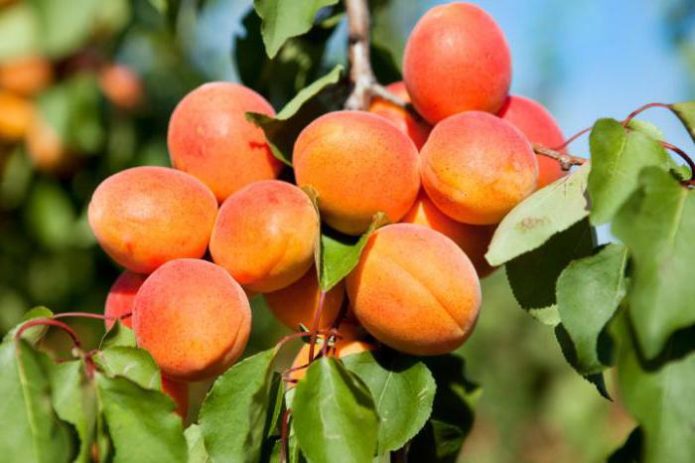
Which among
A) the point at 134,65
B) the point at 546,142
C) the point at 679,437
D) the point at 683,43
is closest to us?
the point at 679,437

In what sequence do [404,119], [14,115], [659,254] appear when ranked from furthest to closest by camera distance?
[14,115] < [404,119] < [659,254]

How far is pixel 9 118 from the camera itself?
168 centimetres

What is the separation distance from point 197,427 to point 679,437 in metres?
0.38

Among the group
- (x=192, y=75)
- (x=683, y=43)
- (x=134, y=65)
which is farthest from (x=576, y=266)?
(x=683, y=43)

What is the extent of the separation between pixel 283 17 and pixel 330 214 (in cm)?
20

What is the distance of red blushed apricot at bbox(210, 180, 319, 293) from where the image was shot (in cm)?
71

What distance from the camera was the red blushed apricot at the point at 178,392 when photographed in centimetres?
73

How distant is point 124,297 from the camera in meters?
0.78

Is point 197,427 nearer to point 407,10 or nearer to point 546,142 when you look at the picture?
point 546,142

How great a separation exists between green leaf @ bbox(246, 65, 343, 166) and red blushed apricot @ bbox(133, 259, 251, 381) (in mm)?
165

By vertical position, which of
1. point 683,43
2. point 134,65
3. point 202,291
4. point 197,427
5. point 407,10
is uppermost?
point 202,291

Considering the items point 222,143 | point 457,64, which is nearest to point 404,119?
point 457,64

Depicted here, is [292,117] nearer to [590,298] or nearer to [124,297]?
[124,297]

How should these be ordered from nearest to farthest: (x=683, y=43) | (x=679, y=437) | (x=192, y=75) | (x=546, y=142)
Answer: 1. (x=679, y=437)
2. (x=546, y=142)
3. (x=192, y=75)
4. (x=683, y=43)
